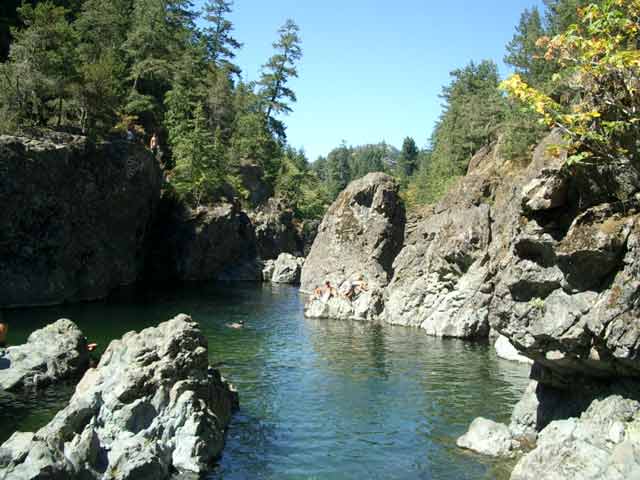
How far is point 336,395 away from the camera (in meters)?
24.3

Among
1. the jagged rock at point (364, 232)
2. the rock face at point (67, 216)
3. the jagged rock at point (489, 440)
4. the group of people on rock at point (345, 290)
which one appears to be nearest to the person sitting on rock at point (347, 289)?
the group of people on rock at point (345, 290)

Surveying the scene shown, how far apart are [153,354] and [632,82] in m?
14.7

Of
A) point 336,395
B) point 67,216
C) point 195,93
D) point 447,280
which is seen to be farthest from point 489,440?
point 195,93

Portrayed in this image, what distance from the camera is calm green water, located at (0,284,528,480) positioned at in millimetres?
17375

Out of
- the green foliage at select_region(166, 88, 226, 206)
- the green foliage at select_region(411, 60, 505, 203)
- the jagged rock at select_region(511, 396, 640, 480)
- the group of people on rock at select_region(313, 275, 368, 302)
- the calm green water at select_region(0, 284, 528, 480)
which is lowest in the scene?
the calm green water at select_region(0, 284, 528, 480)

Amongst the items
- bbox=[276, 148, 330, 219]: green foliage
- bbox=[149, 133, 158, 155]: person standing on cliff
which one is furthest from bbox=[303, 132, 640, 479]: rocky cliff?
bbox=[276, 148, 330, 219]: green foliage

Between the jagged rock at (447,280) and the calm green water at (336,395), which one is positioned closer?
the calm green water at (336,395)

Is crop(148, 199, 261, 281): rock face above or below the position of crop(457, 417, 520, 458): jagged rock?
above

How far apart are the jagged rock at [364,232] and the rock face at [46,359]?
87.1ft

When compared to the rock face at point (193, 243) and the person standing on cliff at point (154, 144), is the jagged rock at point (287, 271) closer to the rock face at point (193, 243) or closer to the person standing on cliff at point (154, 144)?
the rock face at point (193, 243)

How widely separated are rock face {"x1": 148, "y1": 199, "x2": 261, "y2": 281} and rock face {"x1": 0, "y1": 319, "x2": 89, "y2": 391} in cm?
4234

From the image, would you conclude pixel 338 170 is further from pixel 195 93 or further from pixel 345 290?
pixel 345 290

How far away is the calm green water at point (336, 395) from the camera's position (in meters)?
17.4

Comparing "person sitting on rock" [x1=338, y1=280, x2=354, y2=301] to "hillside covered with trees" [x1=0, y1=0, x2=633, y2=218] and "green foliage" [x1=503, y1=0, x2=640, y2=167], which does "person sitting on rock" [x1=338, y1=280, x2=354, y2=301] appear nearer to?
"hillside covered with trees" [x1=0, y1=0, x2=633, y2=218]
